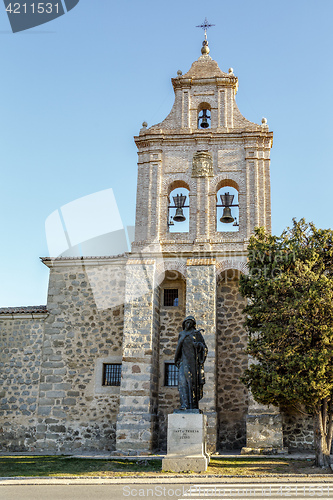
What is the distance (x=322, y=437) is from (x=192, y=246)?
644cm

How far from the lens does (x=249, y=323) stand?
11.0 meters

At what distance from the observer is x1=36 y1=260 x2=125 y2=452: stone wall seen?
14172 mm

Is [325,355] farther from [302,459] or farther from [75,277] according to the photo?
[75,277]

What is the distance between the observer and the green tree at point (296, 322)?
9844mm

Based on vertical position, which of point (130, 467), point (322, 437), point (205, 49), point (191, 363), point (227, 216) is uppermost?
point (205, 49)

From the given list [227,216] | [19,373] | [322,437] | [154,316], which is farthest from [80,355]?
[322,437]

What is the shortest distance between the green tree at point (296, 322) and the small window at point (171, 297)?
4.25 m

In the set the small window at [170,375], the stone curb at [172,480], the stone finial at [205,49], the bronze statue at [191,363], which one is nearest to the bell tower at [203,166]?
the stone finial at [205,49]

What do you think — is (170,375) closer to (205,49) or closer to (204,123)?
(204,123)

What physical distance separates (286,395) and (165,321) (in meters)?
5.52

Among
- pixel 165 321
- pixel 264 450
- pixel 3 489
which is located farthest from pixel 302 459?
pixel 3 489

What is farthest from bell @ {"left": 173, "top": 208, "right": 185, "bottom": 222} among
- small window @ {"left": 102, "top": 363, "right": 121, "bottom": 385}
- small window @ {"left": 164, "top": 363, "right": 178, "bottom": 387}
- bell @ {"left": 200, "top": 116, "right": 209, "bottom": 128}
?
small window @ {"left": 102, "top": 363, "right": 121, "bottom": 385}

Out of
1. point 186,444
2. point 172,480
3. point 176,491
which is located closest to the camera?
point 176,491

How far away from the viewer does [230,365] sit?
46.8 feet
